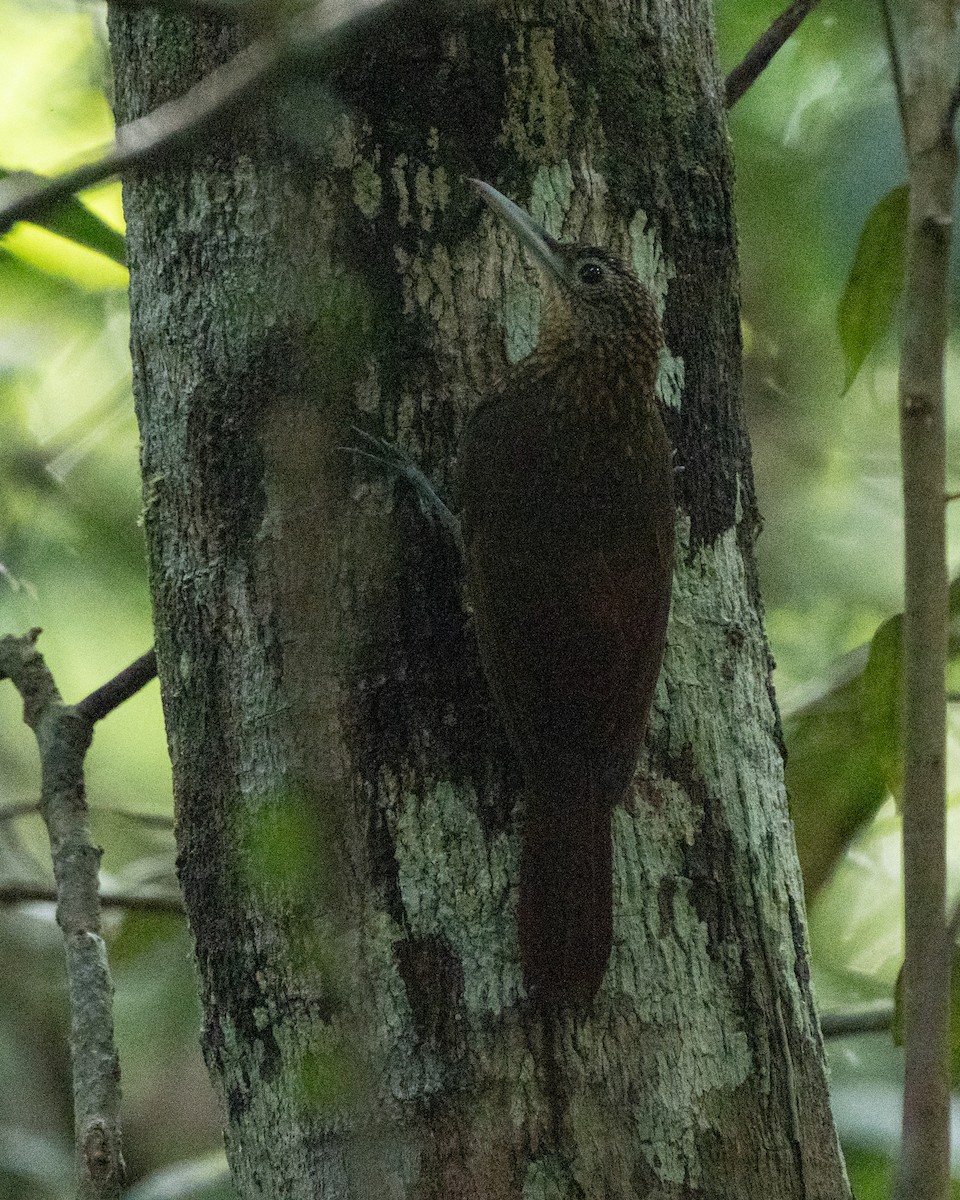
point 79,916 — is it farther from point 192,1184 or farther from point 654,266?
point 654,266

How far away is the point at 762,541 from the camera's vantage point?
4.89 metres

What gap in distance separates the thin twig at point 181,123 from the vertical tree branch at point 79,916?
1.30m

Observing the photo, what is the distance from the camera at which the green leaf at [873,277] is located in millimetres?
2277

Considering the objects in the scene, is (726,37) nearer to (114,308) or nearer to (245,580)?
(114,308)

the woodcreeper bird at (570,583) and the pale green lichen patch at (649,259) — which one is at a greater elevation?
the pale green lichen patch at (649,259)

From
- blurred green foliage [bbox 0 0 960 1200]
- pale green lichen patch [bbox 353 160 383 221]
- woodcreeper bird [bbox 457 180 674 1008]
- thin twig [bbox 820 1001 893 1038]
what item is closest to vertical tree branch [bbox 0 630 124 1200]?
blurred green foliage [bbox 0 0 960 1200]

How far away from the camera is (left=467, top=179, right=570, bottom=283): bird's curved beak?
2.11 meters

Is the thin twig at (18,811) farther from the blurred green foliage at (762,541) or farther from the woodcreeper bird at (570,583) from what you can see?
the woodcreeper bird at (570,583)

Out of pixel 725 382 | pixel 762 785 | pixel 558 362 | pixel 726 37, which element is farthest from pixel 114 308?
pixel 762 785

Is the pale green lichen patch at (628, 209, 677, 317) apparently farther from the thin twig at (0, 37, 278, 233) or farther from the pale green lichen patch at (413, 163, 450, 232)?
the thin twig at (0, 37, 278, 233)

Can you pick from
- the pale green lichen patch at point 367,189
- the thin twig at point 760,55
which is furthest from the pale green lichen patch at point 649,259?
the thin twig at point 760,55

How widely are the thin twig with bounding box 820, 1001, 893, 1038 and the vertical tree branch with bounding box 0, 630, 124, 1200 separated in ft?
4.66

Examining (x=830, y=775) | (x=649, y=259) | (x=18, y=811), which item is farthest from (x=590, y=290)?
(x=18, y=811)

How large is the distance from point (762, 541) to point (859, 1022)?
215 cm
